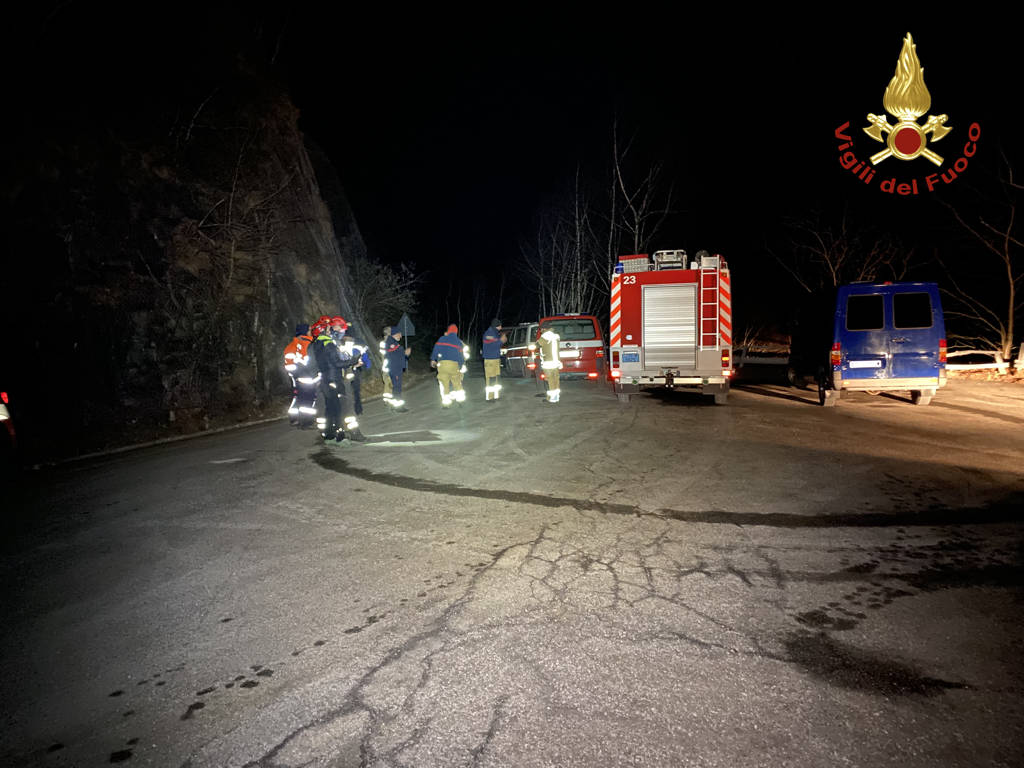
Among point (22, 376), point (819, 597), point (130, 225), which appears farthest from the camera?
point (130, 225)

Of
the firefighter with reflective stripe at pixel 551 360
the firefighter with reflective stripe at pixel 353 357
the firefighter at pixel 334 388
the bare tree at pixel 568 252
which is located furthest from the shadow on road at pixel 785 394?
the bare tree at pixel 568 252

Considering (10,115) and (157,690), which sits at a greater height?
(10,115)

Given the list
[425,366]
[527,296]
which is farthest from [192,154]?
[527,296]

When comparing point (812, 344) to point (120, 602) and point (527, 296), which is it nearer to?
point (120, 602)

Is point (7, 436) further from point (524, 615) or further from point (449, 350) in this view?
point (449, 350)

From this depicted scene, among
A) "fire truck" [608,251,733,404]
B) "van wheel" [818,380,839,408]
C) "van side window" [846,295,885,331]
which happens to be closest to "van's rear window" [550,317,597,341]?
"fire truck" [608,251,733,404]

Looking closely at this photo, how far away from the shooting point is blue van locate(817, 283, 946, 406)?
11.2m

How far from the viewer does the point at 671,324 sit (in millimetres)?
12828

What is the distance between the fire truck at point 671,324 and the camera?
12.5 m

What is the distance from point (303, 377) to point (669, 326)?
769 cm

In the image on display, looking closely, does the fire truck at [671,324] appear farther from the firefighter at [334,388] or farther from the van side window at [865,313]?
the firefighter at [334,388]

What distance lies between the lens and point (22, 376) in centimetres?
1014

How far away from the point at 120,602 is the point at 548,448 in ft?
18.1

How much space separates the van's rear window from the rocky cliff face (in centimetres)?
764
